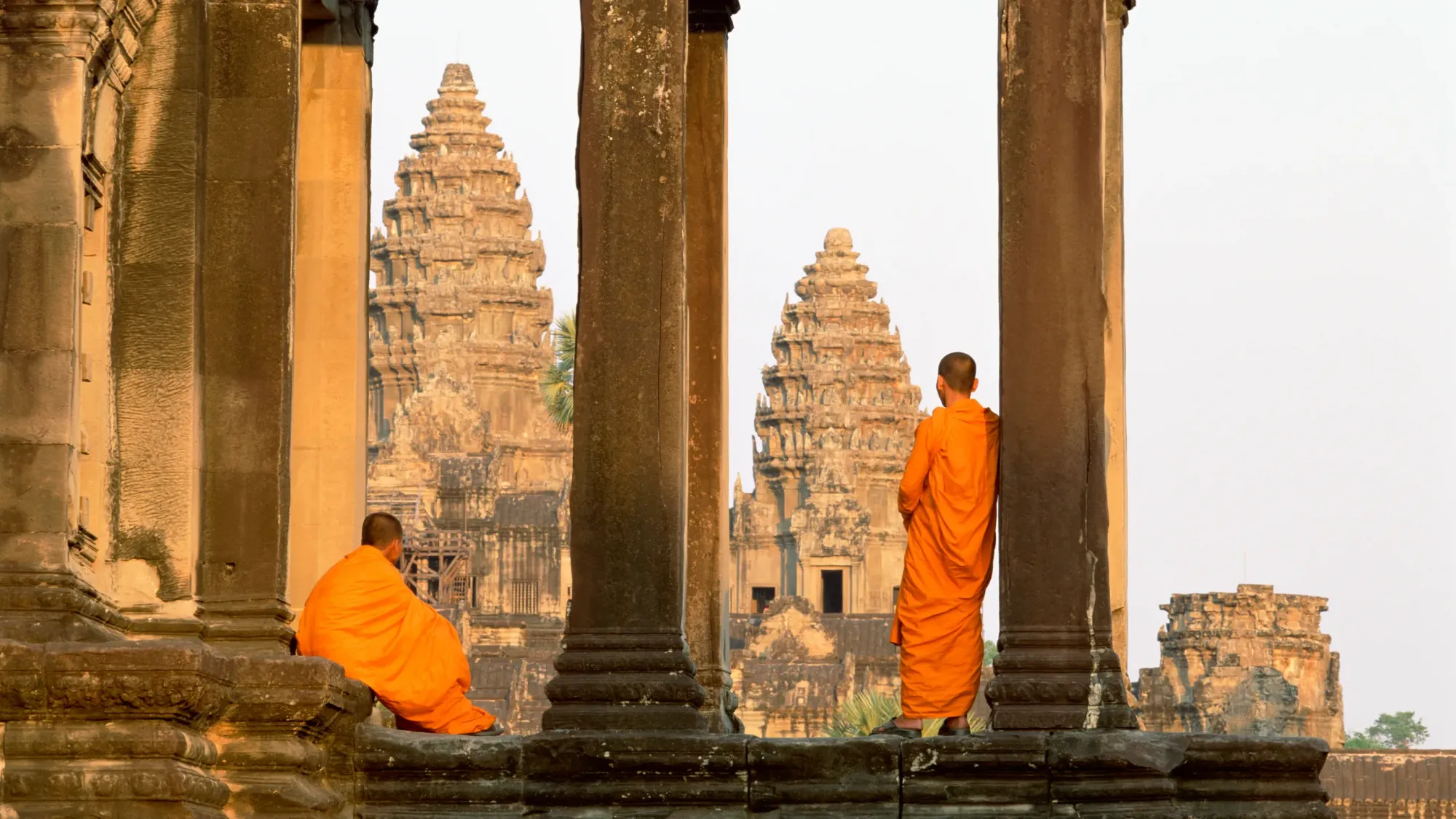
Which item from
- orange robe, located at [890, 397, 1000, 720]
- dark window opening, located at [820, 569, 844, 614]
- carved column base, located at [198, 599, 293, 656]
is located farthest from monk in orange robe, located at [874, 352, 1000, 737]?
dark window opening, located at [820, 569, 844, 614]

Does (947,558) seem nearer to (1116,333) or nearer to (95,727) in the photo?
(1116,333)

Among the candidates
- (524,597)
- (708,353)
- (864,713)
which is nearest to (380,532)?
(708,353)

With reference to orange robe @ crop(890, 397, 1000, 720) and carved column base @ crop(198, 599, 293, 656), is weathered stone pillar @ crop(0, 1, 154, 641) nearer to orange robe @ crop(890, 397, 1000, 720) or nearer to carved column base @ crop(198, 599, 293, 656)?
carved column base @ crop(198, 599, 293, 656)

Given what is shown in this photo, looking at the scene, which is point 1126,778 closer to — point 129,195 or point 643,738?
point 643,738

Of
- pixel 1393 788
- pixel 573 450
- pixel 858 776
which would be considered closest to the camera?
pixel 858 776

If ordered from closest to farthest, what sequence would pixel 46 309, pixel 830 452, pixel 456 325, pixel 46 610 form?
pixel 46 610, pixel 46 309, pixel 456 325, pixel 830 452

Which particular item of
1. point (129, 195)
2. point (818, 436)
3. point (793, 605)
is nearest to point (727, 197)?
point (129, 195)

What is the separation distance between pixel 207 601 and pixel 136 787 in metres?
2.05

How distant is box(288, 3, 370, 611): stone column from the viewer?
55.0ft

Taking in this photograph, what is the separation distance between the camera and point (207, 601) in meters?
14.5

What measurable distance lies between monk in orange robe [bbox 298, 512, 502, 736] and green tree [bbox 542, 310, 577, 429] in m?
69.2

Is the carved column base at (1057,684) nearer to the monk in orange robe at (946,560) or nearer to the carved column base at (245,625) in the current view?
the monk in orange robe at (946,560)

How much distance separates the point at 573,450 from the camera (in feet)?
47.5

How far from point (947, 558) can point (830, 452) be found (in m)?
80.0
